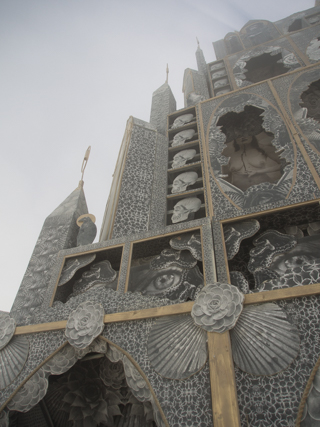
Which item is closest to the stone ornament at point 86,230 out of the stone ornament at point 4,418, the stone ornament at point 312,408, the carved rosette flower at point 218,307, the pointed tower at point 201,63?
the stone ornament at point 4,418

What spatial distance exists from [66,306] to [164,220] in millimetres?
2460

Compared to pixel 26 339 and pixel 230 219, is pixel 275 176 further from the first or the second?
pixel 26 339

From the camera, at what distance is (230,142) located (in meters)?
7.66

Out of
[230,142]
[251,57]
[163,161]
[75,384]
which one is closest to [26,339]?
[75,384]

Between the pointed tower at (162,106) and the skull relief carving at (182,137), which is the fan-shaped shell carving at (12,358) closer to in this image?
the skull relief carving at (182,137)

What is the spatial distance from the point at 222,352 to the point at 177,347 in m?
0.49

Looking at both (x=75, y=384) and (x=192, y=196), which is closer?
(x=75, y=384)

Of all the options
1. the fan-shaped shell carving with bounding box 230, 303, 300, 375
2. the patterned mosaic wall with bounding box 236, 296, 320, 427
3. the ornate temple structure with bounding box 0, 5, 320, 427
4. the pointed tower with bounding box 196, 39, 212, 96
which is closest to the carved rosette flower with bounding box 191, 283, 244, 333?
the ornate temple structure with bounding box 0, 5, 320, 427

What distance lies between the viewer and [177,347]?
323cm

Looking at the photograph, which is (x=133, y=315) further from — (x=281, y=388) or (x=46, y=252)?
(x=46, y=252)

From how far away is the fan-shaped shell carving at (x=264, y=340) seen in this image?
Result: 2.83 m

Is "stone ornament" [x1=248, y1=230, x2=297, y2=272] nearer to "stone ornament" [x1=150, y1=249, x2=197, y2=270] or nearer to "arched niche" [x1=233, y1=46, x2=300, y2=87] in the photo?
"stone ornament" [x1=150, y1=249, x2=197, y2=270]

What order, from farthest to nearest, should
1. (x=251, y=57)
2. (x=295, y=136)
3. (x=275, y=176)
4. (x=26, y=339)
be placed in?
(x=251, y=57), (x=275, y=176), (x=295, y=136), (x=26, y=339)

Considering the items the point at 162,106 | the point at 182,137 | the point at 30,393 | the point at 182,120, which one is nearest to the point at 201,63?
the point at 162,106
